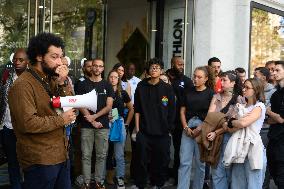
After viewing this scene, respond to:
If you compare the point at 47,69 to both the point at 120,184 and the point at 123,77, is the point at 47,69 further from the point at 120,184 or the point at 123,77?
the point at 123,77

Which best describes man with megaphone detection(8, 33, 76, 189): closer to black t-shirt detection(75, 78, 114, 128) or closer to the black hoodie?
black t-shirt detection(75, 78, 114, 128)

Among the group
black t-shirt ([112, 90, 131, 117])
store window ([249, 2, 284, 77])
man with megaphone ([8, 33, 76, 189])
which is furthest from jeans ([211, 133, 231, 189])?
store window ([249, 2, 284, 77])

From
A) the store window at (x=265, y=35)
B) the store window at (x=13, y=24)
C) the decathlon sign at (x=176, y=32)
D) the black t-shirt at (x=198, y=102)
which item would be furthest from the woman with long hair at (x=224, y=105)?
the store window at (x=265, y=35)

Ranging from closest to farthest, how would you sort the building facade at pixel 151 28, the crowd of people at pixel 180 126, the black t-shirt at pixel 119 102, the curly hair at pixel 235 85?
the crowd of people at pixel 180 126
the curly hair at pixel 235 85
the black t-shirt at pixel 119 102
the building facade at pixel 151 28

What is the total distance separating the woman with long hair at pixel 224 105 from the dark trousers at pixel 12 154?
106 inches

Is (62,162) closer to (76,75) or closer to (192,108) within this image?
(192,108)

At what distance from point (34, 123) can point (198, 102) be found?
12.0 ft

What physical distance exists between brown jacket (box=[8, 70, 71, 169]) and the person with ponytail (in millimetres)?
3224

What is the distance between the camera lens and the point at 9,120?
5.89 m

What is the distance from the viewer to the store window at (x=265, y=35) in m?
11.0

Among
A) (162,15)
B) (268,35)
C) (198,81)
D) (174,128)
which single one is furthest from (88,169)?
(268,35)

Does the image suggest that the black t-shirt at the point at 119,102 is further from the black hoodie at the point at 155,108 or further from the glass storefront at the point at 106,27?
the glass storefront at the point at 106,27

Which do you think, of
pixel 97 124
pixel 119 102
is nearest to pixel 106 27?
pixel 119 102

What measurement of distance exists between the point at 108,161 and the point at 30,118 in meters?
4.14
